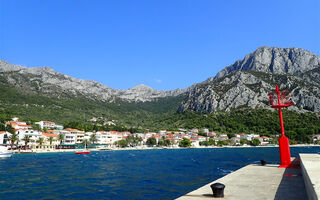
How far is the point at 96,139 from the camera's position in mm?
127125

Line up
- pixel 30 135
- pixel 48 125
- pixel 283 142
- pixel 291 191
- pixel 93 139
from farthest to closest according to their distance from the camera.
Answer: pixel 48 125 → pixel 93 139 → pixel 30 135 → pixel 283 142 → pixel 291 191

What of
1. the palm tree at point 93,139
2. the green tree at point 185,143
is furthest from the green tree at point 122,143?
the green tree at point 185,143

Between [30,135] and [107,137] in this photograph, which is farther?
[107,137]

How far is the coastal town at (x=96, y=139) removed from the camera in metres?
101

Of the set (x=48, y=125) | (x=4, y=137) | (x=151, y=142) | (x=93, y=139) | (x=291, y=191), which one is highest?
(x=48, y=125)

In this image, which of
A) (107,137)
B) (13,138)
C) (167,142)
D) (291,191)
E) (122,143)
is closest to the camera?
(291,191)

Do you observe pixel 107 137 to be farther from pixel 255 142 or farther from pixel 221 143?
pixel 255 142

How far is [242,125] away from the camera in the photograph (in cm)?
17212

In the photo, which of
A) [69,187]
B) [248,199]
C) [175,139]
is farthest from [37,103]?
[248,199]

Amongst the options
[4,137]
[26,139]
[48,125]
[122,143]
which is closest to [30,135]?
[26,139]

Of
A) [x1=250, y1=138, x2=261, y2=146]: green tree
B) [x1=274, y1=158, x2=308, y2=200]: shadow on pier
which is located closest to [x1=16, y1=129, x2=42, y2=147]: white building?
[x1=274, y1=158, x2=308, y2=200]: shadow on pier

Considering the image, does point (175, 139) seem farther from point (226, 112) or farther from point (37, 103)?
point (37, 103)

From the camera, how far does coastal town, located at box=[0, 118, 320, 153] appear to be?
100637mm

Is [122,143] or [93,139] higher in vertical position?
[93,139]
